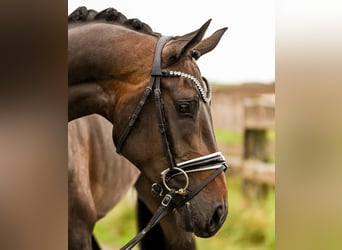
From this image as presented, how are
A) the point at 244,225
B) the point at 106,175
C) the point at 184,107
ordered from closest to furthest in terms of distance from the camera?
the point at 184,107 < the point at 244,225 < the point at 106,175

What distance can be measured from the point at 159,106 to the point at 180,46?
0.10m

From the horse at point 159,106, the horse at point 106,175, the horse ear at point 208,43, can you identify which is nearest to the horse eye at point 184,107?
the horse at point 159,106

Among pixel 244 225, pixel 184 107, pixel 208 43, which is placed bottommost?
pixel 244 225

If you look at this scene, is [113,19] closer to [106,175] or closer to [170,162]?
[170,162]

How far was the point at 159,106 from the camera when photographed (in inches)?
34.0

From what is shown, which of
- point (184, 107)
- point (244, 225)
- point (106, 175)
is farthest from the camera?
point (106, 175)

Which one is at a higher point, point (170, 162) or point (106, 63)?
point (106, 63)

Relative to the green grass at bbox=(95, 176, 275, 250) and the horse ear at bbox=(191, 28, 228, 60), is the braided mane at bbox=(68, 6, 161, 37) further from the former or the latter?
the green grass at bbox=(95, 176, 275, 250)

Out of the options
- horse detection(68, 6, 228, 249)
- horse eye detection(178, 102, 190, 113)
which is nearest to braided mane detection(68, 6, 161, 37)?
horse detection(68, 6, 228, 249)

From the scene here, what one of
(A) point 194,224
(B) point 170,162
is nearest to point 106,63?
(B) point 170,162
